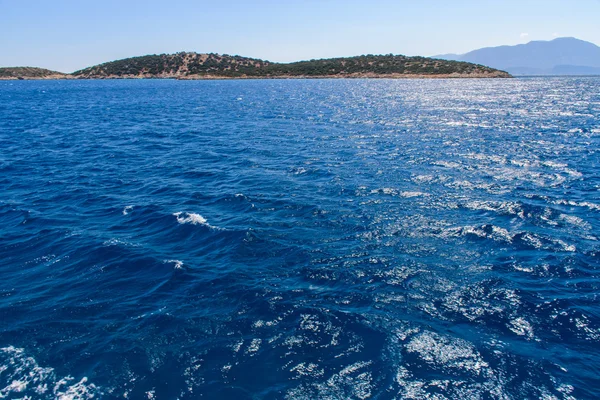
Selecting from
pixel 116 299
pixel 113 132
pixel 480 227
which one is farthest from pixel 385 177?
pixel 113 132

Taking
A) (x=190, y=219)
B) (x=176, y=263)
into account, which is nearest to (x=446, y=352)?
(x=176, y=263)

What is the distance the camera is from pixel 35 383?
11.1 metres

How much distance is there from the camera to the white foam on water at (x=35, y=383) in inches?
421

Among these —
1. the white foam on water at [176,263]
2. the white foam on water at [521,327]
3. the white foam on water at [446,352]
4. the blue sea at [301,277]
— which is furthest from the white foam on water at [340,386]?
the white foam on water at [176,263]

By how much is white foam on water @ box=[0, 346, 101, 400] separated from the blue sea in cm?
5

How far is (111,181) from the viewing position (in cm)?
3088

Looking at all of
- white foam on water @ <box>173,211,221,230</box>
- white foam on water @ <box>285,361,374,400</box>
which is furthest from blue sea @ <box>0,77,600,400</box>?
white foam on water @ <box>173,211,221,230</box>

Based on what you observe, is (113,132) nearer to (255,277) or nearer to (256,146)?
(256,146)

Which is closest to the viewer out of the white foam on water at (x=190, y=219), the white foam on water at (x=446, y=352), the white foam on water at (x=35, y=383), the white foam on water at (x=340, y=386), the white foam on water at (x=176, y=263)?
the white foam on water at (x=340, y=386)

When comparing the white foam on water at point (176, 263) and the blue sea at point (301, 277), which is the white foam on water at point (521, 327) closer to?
the blue sea at point (301, 277)

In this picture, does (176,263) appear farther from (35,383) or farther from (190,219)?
(35,383)

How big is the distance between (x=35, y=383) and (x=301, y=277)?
1029 cm

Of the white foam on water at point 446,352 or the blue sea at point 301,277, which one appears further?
the white foam on water at point 446,352

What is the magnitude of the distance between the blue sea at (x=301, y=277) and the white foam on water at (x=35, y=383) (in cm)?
5
